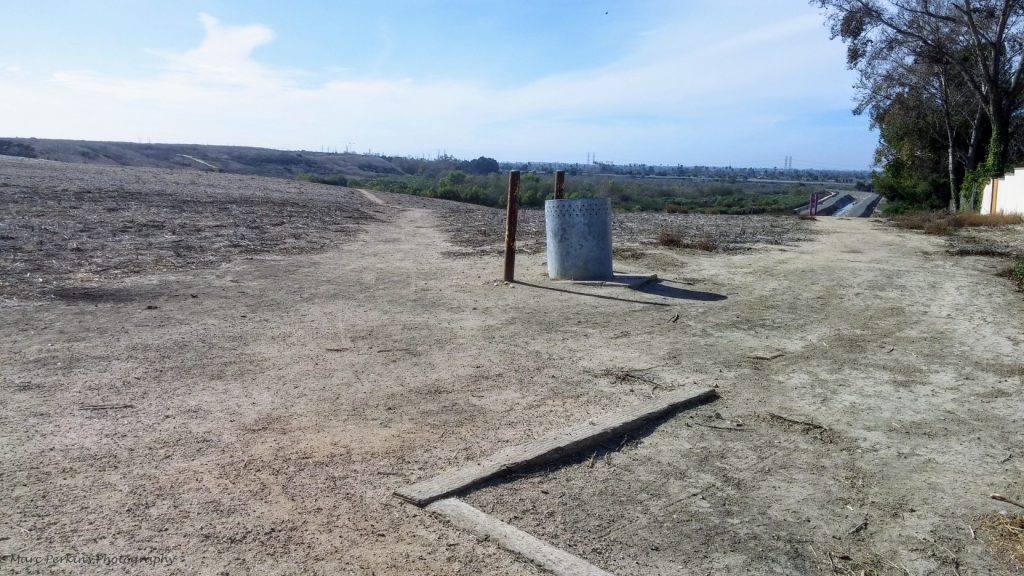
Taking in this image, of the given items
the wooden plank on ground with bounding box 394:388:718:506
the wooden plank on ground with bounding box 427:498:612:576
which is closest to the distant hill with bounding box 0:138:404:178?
the wooden plank on ground with bounding box 394:388:718:506

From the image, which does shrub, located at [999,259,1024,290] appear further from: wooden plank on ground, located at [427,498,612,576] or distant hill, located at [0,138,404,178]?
distant hill, located at [0,138,404,178]

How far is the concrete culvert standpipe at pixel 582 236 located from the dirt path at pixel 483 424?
34.2 inches

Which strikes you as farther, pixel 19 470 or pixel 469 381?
pixel 469 381

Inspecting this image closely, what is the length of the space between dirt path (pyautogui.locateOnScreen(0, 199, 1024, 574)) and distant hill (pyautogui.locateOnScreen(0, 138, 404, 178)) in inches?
1712

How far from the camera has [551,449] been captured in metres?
3.93

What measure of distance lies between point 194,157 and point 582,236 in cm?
6474

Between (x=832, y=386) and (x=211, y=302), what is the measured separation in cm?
571

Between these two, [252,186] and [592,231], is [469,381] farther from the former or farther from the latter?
[252,186]

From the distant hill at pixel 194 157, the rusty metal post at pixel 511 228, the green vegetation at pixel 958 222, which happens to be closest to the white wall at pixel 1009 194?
the green vegetation at pixel 958 222

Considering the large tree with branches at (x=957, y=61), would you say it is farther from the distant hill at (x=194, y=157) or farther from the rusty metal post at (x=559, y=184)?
the distant hill at (x=194, y=157)

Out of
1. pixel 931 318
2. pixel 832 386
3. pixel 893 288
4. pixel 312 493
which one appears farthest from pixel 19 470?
pixel 893 288

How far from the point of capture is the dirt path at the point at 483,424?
10.2 feet

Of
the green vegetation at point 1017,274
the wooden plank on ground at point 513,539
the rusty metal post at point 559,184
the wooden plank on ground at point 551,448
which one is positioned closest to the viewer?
the wooden plank on ground at point 513,539

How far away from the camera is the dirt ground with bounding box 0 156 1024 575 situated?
3082 mm
